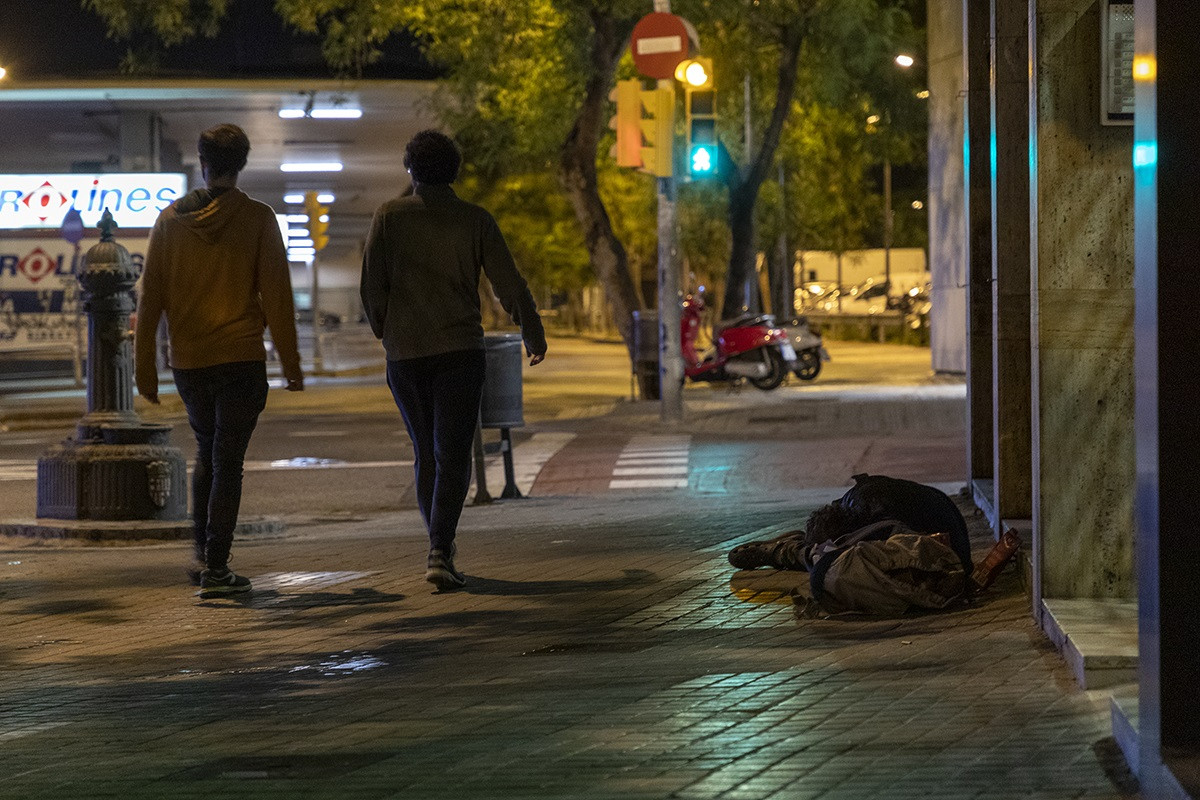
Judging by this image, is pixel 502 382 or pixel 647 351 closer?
pixel 502 382

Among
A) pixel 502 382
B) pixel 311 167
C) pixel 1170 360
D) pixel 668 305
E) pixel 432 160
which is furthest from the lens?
pixel 311 167

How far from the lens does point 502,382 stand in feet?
40.3

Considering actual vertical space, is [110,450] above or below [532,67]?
below

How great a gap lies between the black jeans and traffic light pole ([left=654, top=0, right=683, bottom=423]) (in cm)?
1172

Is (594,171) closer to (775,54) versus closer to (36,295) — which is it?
(775,54)

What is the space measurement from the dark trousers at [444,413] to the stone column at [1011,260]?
2.22 m

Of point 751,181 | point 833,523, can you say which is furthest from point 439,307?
point 751,181

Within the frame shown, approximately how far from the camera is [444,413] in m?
7.42

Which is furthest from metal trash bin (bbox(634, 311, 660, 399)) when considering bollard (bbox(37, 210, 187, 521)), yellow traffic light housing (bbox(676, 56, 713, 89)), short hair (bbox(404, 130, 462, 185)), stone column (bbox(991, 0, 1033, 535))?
short hair (bbox(404, 130, 462, 185))

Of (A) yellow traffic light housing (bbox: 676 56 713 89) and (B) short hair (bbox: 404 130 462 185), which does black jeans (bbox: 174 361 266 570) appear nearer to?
(B) short hair (bbox: 404 130 462 185)

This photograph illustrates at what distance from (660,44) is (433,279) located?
38.9ft

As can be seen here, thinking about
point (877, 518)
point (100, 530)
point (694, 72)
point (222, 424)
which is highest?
point (694, 72)

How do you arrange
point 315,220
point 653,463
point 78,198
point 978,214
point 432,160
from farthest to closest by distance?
point 315,220 < point 78,198 < point 653,463 < point 978,214 < point 432,160

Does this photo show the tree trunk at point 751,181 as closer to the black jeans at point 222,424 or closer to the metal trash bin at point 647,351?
the metal trash bin at point 647,351
